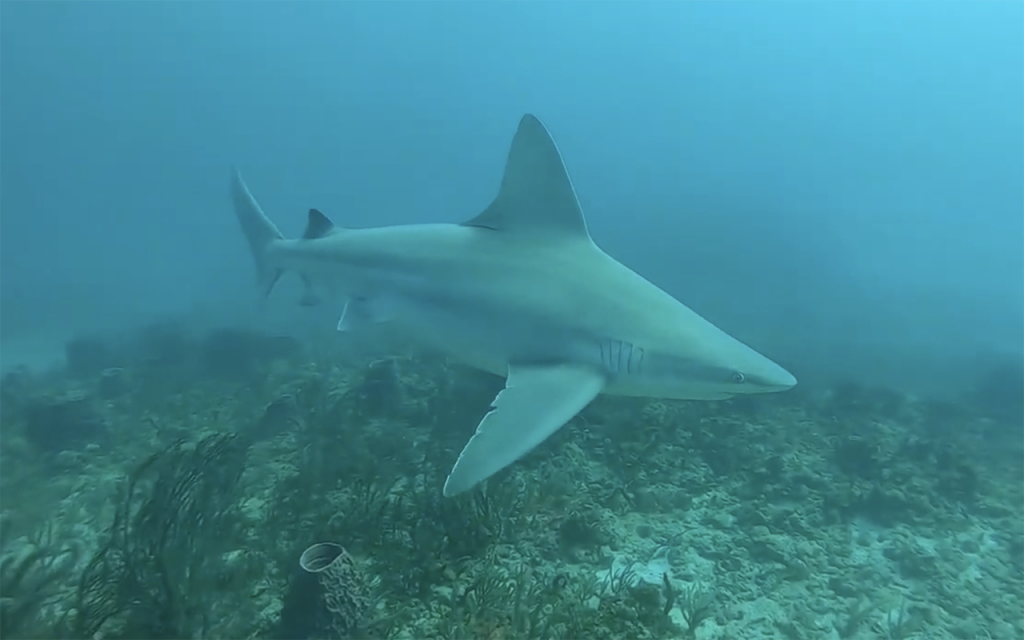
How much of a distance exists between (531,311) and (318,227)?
8.83ft

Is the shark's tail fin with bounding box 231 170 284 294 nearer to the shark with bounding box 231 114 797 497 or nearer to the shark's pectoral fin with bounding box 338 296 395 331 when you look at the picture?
the shark with bounding box 231 114 797 497

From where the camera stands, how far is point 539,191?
434cm

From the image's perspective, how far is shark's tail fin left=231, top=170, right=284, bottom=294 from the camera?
6297mm

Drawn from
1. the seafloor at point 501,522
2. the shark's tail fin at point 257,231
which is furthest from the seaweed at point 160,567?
the shark's tail fin at point 257,231

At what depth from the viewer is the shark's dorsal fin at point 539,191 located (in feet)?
14.0

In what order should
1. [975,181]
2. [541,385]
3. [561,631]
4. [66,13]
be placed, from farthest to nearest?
[975,181], [66,13], [541,385], [561,631]

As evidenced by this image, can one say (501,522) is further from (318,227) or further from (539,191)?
(318,227)

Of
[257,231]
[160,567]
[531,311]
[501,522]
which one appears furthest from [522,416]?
[257,231]

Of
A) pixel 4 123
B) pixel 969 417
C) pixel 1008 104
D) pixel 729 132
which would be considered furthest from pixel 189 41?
pixel 1008 104

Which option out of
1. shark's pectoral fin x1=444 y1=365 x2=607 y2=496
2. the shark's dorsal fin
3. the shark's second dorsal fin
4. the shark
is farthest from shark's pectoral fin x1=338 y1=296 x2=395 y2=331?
→ shark's pectoral fin x1=444 y1=365 x2=607 y2=496

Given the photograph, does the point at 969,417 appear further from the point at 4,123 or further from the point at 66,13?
the point at 4,123

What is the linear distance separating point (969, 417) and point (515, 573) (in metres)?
7.79

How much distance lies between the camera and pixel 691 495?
5234mm

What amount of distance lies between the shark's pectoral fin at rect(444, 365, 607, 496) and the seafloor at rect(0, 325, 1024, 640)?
2.83ft
